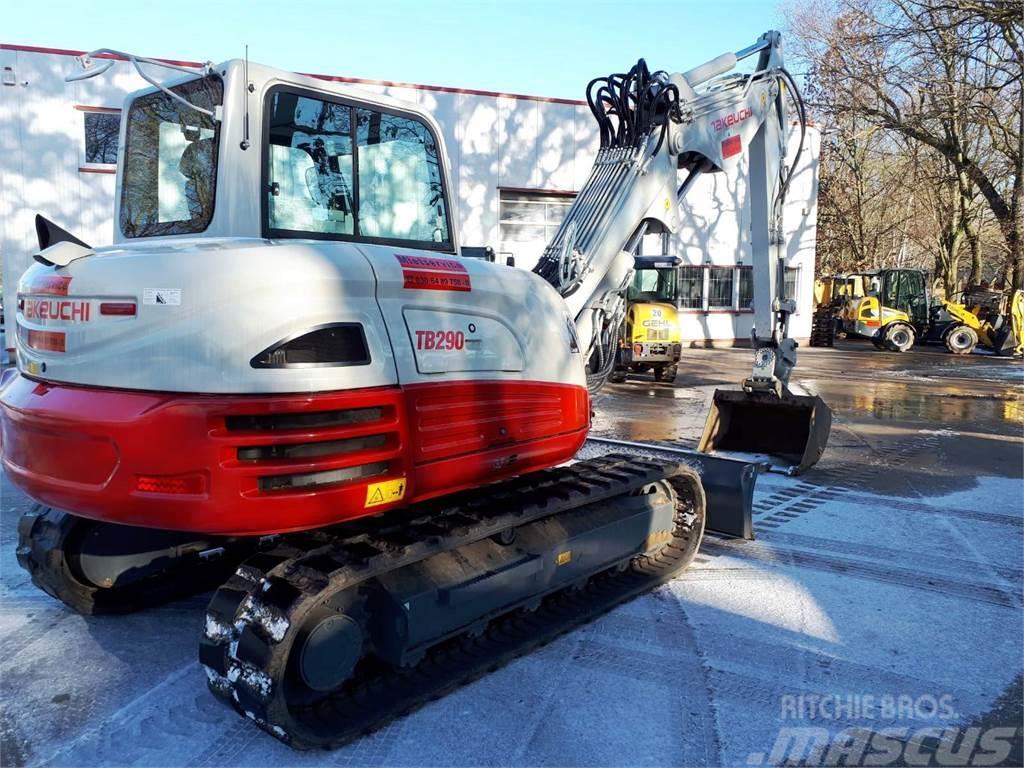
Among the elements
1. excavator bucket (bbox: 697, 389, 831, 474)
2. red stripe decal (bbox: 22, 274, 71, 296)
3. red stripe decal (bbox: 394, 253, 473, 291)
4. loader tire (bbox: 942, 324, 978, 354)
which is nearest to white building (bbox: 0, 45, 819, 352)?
loader tire (bbox: 942, 324, 978, 354)

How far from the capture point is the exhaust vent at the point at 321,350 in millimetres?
2973

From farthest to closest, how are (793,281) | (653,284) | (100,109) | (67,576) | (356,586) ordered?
(793,281) < (100,109) < (653,284) < (67,576) < (356,586)

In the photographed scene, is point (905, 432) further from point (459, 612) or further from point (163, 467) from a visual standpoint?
point (163, 467)

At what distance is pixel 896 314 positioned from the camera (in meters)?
23.6

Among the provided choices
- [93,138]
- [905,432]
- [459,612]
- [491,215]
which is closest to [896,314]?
[491,215]

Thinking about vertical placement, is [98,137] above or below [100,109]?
below

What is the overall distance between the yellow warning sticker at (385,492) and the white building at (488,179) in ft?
35.3

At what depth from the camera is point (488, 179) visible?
19.8m

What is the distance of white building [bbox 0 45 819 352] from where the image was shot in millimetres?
16156

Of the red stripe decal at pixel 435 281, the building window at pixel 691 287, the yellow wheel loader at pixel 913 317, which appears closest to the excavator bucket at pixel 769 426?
the red stripe decal at pixel 435 281

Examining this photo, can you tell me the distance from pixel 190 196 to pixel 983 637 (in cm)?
447

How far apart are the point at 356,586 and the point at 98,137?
16396mm

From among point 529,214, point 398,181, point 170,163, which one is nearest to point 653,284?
point 529,214

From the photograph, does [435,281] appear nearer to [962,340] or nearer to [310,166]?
[310,166]
